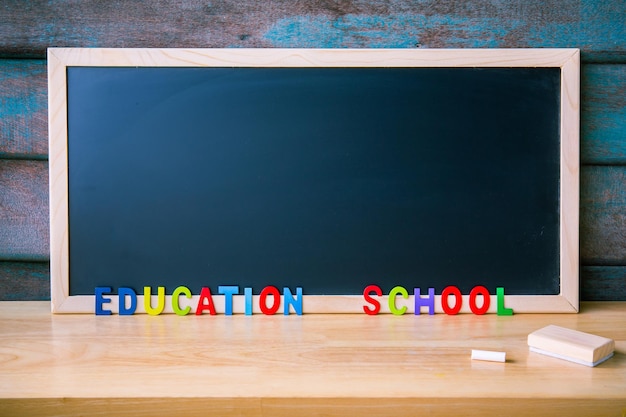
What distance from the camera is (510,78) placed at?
3.35 ft

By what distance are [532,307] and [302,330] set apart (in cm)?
47

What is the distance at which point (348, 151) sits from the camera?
1.02 meters

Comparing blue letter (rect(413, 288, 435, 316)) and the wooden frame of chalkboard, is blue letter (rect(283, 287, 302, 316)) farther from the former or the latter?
blue letter (rect(413, 288, 435, 316))

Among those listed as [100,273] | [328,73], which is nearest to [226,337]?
[100,273]

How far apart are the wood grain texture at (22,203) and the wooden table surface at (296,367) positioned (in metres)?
0.17

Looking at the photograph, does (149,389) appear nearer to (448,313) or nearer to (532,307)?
(448,313)

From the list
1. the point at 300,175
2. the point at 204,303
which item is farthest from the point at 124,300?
the point at 300,175

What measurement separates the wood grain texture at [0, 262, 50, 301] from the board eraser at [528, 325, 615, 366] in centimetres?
98

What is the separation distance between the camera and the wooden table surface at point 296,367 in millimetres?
662

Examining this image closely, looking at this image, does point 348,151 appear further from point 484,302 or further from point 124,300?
point 124,300

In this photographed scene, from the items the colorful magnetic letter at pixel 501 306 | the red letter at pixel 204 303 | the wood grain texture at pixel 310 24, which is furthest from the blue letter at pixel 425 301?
the wood grain texture at pixel 310 24

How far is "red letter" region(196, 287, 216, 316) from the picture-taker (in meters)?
1.00

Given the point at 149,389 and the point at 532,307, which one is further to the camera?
the point at 532,307

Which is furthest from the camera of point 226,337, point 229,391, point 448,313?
point 448,313
